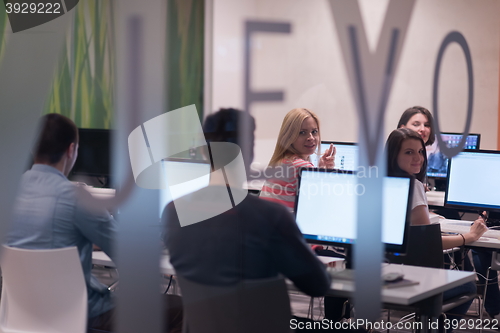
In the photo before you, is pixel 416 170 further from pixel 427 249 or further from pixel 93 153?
pixel 93 153

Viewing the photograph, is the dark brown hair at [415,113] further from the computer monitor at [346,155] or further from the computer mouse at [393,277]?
the computer mouse at [393,277]

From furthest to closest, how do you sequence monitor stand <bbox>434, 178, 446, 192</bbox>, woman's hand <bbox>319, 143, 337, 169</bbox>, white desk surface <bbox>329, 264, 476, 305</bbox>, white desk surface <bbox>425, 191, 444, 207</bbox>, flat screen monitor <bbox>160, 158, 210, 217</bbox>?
monitor stand <bbox>434, 178, 446, 192</bbox> < white desk surface <bbox>425, 191, 444, 207</bbox> < woman's hand <bbox>319, 143, 337, 169</bbox> < flat screen monitor <bbox>160, 158, 210, 217</bbox> < white desk surface <bbox>329, 264, 476, 305</bbox>

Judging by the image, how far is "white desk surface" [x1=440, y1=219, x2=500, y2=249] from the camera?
2.77 m

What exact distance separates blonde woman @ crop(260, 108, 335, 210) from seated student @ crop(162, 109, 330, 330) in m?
0.17

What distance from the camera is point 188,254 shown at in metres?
1.99

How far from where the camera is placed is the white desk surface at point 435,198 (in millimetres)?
3729

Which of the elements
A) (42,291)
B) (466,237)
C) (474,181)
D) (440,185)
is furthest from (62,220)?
(440,185)

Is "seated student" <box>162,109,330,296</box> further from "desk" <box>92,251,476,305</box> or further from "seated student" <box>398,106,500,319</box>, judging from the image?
"seated student" <box>398,106,500,319</box>

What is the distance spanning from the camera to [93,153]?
2.85 m

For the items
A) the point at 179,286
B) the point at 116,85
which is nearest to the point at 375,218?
the point at 179,286

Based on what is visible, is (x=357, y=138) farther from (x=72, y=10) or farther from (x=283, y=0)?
(x=72, y=10)

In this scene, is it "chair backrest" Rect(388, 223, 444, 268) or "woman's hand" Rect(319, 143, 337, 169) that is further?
"woman's hand" Rect(319, 143, 337, 169)

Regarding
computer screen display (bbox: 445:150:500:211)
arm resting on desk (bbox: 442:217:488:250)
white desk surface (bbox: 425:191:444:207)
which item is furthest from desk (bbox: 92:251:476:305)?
white desk surface (bbox: 425:191:444:207)

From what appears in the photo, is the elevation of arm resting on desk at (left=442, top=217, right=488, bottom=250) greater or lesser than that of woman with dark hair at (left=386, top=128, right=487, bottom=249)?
lesser
